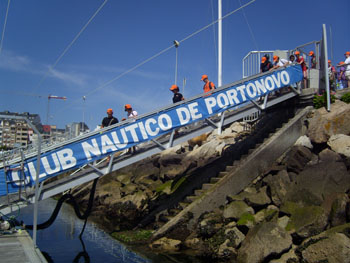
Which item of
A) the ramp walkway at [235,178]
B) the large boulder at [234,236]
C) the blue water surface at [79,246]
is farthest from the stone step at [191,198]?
the blue water surface at [79,246]

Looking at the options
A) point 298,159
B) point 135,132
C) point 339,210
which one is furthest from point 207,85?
point 339,210

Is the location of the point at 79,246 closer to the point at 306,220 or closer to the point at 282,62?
the point at 306,220

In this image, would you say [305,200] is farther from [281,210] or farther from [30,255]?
[30,255]

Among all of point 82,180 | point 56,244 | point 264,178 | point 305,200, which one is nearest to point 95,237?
point 56,244

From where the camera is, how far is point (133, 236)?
14.4 m

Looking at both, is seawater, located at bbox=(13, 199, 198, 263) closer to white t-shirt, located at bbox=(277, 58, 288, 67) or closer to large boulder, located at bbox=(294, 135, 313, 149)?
large boulder, located at bbox=(294, 135, 313, 149)

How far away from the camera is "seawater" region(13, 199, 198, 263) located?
1188 centimetres

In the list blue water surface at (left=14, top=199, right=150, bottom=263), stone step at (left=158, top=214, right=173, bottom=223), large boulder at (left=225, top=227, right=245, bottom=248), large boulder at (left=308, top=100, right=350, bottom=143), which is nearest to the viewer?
large boulder at (left=225, top=227, right=245, bottom=248)

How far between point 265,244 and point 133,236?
Answer: 20.9ft

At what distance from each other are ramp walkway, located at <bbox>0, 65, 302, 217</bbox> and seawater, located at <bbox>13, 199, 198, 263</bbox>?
127 centimetres

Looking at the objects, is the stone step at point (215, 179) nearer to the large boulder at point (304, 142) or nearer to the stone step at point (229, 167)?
the stone step at point (229, 167)

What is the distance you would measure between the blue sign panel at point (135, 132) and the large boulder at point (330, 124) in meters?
2.79

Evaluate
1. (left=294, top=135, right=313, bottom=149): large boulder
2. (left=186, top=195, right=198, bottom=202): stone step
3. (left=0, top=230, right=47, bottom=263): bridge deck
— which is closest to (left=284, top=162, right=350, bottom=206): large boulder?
(left=294, top=135, right=313, bottom=149): large boulder

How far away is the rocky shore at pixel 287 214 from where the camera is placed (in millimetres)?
9828
